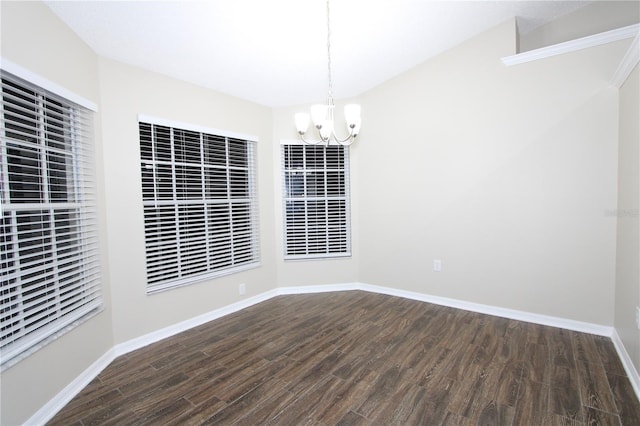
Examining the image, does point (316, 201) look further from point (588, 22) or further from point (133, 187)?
point (588, 22)

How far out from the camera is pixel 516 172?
3.19 meters

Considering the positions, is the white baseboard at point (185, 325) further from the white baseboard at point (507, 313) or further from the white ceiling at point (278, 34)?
the white ceiling at point (278, 34)

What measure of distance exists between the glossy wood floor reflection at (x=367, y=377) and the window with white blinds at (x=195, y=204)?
0.76 m

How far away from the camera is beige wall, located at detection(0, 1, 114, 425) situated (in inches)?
69.0

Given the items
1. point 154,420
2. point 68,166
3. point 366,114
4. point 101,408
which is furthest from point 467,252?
point 68,166

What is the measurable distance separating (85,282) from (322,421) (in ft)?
7.04

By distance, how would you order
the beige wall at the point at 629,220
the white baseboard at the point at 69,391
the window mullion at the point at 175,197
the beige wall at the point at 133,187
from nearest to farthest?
the white baseboard at the point at 69,391
the beige wall at the point at 629,220
the beige wall at the point at 133,187
the window mullion at the point at 175,197

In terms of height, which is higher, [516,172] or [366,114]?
[366,114]

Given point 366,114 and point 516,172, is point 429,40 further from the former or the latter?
point 516,172

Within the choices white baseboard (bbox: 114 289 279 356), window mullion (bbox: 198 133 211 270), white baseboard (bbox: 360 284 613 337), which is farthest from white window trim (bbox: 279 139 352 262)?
window mullion (bbox: 198 133 211 270)

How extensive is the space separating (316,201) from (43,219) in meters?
3.06

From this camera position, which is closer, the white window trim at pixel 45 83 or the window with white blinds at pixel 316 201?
the white window trim at pixel 45 83

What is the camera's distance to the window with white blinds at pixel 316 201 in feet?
14.5

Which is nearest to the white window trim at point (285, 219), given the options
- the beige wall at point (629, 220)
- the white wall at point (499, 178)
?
the white wall at point (499, 178)
